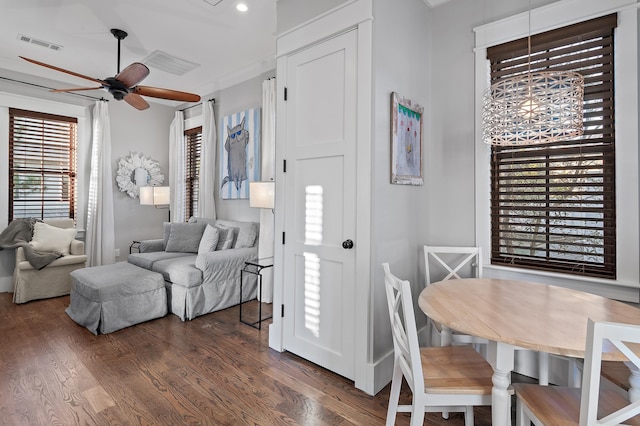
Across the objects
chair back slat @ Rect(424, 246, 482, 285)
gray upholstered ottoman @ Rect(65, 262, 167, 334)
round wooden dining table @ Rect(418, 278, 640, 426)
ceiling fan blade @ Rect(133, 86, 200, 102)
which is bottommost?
gray upholstered ottoman @ Rect(65, 262, 167, 334)

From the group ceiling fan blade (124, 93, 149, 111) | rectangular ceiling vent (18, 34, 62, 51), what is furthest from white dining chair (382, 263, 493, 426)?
rectangular ceiling vent (18, 34, 62, 51)

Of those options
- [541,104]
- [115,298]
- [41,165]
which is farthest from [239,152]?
[541,104]

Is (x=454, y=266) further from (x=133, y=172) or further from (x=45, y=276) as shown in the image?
(x=133, y=172)

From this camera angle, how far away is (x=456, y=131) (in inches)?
106

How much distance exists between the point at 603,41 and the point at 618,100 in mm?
403

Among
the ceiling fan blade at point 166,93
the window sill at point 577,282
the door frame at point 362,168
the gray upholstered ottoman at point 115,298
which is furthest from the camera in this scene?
the ceiling fan blade at point 166,93

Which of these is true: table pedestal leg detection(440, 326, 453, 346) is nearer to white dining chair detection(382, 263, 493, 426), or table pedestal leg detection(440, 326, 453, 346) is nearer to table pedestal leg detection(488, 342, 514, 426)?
white dining chair detection(382, 263, 493, 426)

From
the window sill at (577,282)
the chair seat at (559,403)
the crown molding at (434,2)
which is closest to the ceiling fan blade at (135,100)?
the crown molding at (434,2)

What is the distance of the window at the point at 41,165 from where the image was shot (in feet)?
14.7

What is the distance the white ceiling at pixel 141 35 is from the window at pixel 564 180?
7.57 ft

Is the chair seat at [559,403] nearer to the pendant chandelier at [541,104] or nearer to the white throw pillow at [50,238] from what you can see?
the pendant chandelier at [541,104]

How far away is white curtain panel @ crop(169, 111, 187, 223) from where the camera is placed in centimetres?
568

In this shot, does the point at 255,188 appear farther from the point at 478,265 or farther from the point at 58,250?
the point at 58,250

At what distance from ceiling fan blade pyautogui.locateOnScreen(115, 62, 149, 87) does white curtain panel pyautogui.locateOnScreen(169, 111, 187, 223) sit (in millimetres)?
2566
